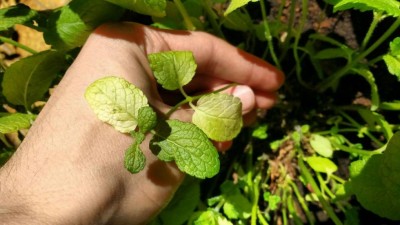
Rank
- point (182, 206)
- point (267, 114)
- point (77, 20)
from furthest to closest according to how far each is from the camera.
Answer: point (267, 114), point (182, 206), point (77, 20)

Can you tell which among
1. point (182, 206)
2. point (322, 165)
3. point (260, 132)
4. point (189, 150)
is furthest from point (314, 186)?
point (189, 150)

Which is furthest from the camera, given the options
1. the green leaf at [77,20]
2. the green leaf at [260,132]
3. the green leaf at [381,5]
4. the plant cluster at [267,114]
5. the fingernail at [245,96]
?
the green leaf at [260,132]

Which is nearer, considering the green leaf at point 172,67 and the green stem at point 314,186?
the green leaf at point 172,67

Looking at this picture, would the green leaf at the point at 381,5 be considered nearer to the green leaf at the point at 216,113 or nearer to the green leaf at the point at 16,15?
the green leaf at the point at 216,113

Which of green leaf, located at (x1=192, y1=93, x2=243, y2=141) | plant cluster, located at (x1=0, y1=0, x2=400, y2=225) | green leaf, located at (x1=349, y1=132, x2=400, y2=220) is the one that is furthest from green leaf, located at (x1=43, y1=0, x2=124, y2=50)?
green leaf, located at (x1=349, y1=132, x2=400, y2=220)

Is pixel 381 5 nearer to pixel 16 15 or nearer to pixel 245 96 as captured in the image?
pixel 245 96

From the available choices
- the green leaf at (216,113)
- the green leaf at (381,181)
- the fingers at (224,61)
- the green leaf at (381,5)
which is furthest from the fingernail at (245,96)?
the green leaf at (381,5)

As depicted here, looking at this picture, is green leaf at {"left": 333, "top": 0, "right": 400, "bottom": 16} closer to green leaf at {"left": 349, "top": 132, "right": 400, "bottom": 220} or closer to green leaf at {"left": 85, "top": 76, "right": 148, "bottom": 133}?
green leaf at {"left": 349, "top": 132, "right": 400, "bottom": 220}
